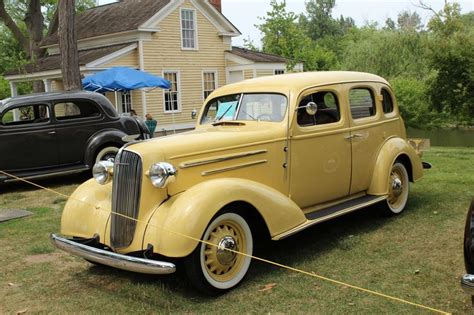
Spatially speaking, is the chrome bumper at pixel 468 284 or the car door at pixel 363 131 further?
the car door at pixel 363 131

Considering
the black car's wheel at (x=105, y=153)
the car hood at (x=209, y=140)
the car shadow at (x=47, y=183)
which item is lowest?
the car shadow at (x=47, y=183)

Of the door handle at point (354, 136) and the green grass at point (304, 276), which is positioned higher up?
the door handle at point (354, 136)

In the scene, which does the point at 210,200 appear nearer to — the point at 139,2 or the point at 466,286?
the point at 466,286

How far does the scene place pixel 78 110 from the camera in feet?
34.7

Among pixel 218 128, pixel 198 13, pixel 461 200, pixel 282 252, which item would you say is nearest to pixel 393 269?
pixel 282 252

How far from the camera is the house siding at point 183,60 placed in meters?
22.6

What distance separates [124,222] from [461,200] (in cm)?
502

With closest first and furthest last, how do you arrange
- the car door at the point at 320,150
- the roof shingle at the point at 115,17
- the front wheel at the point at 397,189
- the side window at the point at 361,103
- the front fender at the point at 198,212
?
the front fender at the point at 198,212 < the car door at the point at 320,150 < the side window at the point at 361,103 < the front wheel at the point at 397,189 < the roof shingle at the point at 115,17

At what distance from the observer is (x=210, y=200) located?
4355 millimetres

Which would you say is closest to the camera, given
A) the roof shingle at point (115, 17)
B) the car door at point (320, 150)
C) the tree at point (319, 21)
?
the car door at point (320, 150)

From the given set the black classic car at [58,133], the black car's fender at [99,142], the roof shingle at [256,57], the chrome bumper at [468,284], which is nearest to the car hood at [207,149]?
the chrome bumper at [468,284]

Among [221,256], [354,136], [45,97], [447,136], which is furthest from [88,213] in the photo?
[447,136]

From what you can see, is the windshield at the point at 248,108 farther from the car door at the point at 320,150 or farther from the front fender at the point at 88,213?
the front fender at the point at 88,213

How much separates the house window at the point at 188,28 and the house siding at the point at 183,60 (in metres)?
0.23
